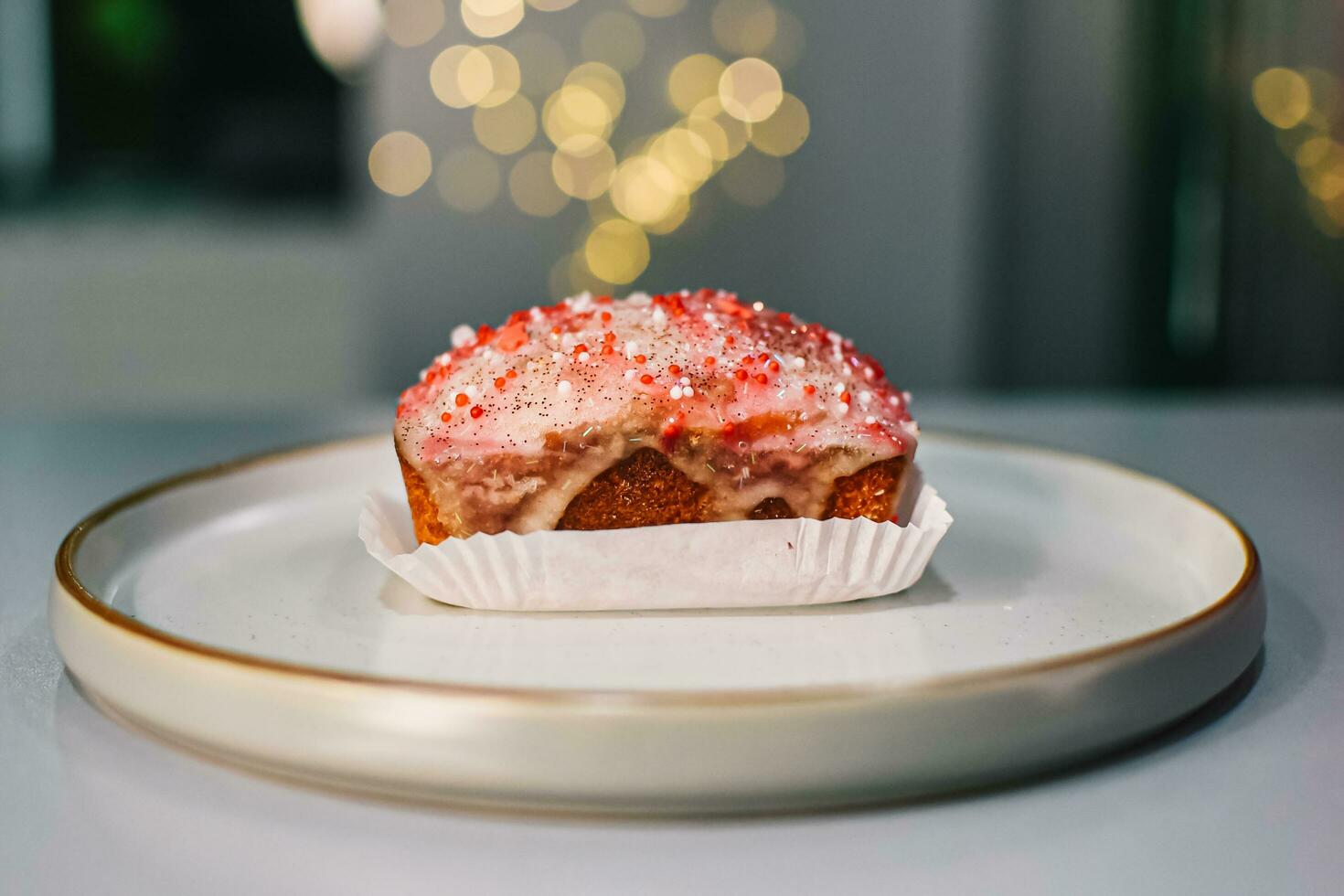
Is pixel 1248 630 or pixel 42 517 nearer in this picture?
pixel 1248 630

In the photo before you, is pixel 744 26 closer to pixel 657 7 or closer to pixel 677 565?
pixel 657 7

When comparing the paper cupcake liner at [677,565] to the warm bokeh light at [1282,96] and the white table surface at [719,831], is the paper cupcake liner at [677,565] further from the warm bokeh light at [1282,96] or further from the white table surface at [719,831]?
the warm bokeh light at [1282,96]

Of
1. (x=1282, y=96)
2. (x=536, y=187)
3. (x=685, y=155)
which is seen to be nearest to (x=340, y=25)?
(x=536, y=187)

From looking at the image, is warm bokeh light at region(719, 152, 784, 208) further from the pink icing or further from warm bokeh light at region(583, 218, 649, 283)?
the pink icing

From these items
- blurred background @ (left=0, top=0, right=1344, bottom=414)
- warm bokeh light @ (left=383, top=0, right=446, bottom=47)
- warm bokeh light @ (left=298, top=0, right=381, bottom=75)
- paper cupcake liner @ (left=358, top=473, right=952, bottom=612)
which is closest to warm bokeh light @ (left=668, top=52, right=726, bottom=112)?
blurred background @ (left=0, top=0, right=1344, bottom=414)

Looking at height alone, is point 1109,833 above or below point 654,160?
below

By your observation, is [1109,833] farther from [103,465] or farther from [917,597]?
[103,465]

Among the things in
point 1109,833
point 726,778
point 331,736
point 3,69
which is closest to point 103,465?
point 331,736
